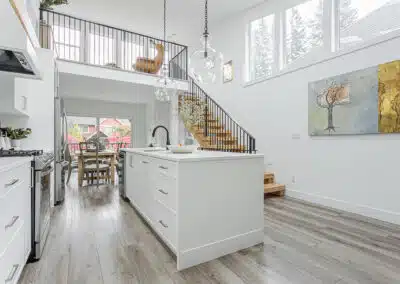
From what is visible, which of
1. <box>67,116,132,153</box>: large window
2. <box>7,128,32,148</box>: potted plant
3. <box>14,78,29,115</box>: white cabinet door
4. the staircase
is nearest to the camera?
<box>14,78,29,115</box>: white cabinet door

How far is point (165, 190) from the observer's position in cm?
203

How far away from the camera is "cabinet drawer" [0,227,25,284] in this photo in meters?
1.24

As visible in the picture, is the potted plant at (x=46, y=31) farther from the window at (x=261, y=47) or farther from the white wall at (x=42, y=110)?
the window at (x=261, y=47)

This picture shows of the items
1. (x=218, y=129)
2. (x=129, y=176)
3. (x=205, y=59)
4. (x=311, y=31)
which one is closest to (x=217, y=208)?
(x=205, y=59)

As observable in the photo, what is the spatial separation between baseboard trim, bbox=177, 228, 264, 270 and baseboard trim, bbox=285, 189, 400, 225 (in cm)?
194

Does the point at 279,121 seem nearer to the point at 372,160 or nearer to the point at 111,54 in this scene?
the point at 372,160

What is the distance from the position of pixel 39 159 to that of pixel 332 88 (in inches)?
159

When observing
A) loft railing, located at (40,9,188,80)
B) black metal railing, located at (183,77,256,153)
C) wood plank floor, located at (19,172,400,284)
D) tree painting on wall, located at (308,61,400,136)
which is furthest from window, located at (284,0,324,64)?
wood plank floor, located at (19,172,400,284)

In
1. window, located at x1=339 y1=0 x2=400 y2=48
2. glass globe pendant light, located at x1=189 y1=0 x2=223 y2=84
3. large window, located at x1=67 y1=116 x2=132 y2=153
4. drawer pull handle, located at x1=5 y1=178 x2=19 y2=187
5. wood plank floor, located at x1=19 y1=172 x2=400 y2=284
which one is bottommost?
wood plank floor, located at x1=19 y1=172 x2=400 y2=284

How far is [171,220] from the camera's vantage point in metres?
1.92

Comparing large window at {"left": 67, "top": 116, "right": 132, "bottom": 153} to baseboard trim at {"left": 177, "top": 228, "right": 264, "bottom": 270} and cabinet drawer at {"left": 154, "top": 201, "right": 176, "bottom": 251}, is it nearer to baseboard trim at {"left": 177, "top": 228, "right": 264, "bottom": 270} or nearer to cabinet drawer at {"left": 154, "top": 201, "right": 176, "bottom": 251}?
cabinet drawer at {"left": 154, "top": 201, "right": 176, "bottom": 251}

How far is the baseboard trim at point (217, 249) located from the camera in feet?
5.88

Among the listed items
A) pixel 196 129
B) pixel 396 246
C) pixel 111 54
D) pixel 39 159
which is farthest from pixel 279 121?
pixel 111 54

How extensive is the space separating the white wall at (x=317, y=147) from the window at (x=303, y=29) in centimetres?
39
